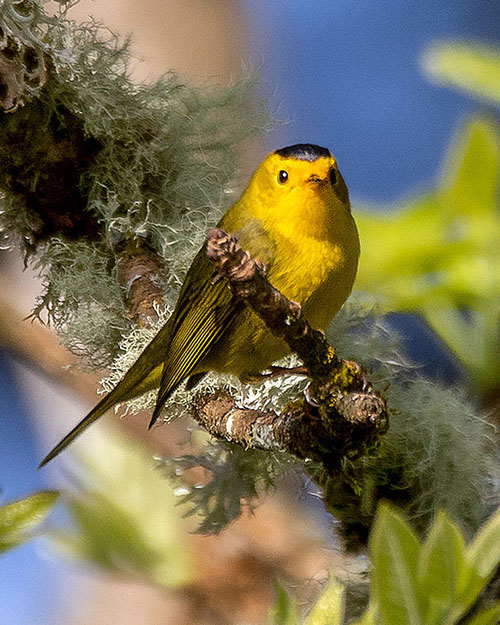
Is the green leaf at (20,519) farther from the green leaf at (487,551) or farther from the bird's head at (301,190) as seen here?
the bird's head at (301,190)

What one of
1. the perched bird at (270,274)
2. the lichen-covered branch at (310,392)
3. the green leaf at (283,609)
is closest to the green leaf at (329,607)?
the green leaf at (283,609)

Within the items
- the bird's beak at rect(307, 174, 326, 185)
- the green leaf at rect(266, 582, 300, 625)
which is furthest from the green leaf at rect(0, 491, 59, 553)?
the bird's beak at rect(307, 174, 326, 185)

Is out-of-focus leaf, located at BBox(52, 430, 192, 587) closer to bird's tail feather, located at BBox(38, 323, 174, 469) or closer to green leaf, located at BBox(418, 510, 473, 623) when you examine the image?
bird's tail feather, located at BBox(38, 323, 174, 469)

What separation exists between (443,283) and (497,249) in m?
0.08

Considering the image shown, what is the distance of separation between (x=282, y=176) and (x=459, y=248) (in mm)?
251

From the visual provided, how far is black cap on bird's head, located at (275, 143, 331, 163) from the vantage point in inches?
42.4

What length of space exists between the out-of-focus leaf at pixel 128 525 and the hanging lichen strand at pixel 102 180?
0.19 meters

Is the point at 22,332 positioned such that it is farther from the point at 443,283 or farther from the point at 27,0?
the point at 443,283

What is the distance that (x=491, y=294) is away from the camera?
1.14m

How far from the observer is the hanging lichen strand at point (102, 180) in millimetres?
1113

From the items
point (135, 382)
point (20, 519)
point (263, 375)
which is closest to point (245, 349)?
point (263, 375)

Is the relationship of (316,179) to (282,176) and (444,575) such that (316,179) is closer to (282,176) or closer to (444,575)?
(282,176)

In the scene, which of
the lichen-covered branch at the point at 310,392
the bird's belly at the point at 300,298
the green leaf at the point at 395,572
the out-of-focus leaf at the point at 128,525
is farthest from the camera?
the out-of-focus leaf at the point at 128,525

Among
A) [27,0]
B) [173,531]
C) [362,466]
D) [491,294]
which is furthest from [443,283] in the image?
[27,0]
